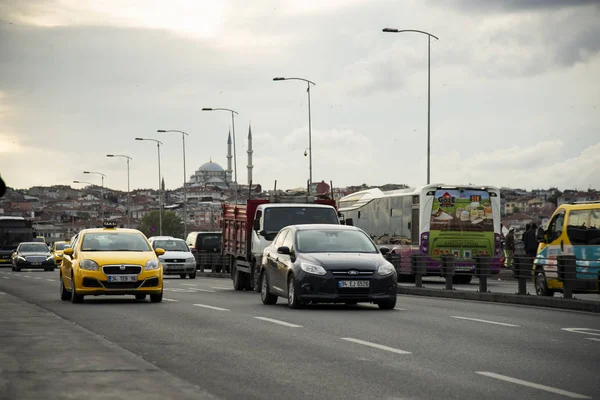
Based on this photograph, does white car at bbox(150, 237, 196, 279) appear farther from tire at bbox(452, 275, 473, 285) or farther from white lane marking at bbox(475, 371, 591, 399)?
white lane marking at bbox(475, 371, 591, 399)

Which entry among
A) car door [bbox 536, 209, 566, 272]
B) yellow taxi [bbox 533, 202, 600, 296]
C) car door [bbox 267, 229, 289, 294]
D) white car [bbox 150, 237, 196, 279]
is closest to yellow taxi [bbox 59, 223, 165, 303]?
car door [bbox 267, 229, 289, 294]

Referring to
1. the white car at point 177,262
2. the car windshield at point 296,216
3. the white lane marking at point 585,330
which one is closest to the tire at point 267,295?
the car windshield at point 296,216

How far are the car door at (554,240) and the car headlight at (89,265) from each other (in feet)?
28.6

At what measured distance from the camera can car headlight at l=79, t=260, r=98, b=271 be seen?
76.5ft

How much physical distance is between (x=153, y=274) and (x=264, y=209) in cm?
647

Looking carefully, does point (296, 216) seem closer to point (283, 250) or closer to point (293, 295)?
point (283, 250)

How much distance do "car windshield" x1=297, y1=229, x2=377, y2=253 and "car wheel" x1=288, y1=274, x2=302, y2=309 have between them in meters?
0.58

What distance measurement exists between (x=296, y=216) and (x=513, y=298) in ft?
21.3

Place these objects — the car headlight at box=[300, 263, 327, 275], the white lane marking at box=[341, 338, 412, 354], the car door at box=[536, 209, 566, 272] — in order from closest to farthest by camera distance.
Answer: the white lane marking at box=[341, 338, 412, 354] → the car headlight at box=[300, 263, 327, 275] → the car door at box=[536, 209, 566, 272]

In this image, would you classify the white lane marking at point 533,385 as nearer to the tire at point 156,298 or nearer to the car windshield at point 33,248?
the tire at point 156,298

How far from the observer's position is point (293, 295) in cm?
2111

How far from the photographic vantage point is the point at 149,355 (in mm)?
12727

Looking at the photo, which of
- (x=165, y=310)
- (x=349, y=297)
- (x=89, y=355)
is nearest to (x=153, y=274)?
(x=165, y=310)

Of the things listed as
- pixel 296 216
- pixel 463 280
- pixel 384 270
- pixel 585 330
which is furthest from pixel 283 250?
pixel 463 280
